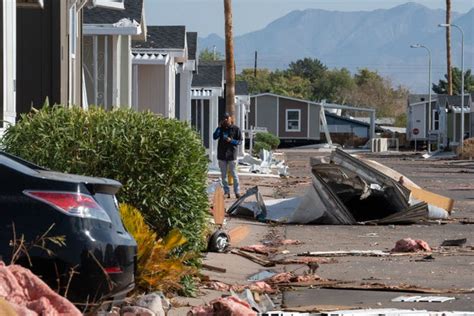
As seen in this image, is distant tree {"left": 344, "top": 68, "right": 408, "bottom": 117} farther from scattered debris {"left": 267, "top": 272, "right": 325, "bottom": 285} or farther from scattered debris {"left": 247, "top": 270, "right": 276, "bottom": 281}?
scattered debris {"left": 267, "top": 272, "right": 325, "bottom": 285}

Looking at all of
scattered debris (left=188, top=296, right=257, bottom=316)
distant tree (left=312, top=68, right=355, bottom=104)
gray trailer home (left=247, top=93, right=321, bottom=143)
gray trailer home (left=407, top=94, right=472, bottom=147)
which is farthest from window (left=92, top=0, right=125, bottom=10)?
distant tree (left=312, top=68, right=355, bottom=104)

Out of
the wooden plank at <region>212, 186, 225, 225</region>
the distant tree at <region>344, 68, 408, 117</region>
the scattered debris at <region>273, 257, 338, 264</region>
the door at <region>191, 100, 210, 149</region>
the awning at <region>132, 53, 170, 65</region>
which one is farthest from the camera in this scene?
the distant tree at <region>344, 68, 408, 117</region>

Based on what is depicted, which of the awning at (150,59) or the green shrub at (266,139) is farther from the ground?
the awning at (150,59)

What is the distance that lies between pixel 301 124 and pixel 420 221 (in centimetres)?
7458

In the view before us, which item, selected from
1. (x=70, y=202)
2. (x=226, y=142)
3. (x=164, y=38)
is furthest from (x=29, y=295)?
(x=164, y=38)

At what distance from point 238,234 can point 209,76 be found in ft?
83.3

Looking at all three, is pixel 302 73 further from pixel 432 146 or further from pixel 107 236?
pixel 107 236

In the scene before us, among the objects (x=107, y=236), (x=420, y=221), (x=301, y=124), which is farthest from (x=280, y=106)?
(x=107, y=236)

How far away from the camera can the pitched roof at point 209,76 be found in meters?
43.3

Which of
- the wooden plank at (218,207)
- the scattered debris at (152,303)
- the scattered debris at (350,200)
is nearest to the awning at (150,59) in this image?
the scattered debris at (350,200)

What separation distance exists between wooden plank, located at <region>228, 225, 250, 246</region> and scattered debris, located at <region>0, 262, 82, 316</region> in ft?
35.9

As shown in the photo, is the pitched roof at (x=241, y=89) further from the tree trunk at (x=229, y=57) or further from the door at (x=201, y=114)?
the tree trunk at (x=229, y=57)

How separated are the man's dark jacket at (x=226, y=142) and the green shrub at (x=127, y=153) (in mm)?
15168

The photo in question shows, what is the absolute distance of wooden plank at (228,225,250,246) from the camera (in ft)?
61.9
